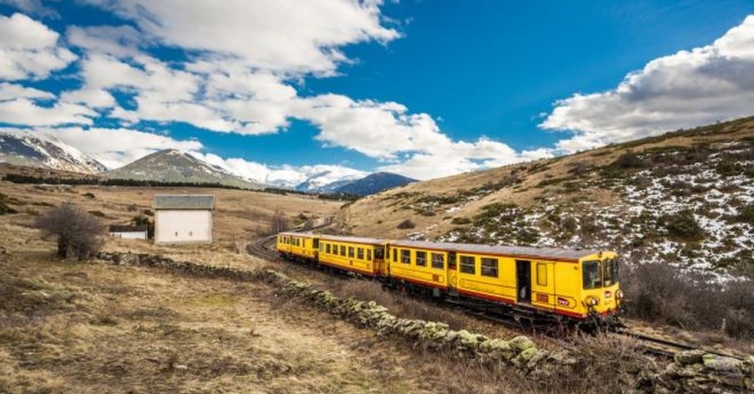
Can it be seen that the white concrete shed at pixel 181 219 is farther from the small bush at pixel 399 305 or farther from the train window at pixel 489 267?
the train window at pixel 489 267

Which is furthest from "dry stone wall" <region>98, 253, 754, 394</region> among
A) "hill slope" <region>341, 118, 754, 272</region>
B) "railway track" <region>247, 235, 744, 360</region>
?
"hill slope" <region>341, 118, 754, 272</region>

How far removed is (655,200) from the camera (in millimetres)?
38250

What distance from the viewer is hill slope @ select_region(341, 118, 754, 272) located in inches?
1167

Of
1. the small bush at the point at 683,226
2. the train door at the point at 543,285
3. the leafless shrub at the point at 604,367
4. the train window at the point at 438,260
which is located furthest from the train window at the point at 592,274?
the small bush at the point at 683,226

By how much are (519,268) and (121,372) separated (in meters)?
12.9

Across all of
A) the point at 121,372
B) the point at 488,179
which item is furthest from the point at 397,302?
the point at 488,179

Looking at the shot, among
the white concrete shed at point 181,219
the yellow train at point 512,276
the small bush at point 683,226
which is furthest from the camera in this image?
the white concrete shed at point 181,219

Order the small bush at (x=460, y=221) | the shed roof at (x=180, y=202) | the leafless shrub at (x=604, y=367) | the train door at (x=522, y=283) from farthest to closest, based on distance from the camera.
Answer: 1. the shed roof at (x=180, y=202)
2. the small bush at (x=460, y=221)
3. the train door at (x=522, y=283)
4. the leafless shrub at (x=604, y=367)

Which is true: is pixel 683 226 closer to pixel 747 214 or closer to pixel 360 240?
pixel 747 214

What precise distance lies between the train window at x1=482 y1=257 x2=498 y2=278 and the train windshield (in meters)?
3.85

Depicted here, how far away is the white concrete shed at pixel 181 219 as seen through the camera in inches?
2114

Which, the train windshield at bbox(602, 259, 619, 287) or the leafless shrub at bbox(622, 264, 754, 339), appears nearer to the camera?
the train windshield at bbox(602, 259, 619, 287)

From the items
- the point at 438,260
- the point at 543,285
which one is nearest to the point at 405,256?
the point at 438,260

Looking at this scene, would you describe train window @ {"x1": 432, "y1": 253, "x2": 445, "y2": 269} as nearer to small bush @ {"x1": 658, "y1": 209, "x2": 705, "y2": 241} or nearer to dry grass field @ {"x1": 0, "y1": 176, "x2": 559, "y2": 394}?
dry grass field @ {"x1": 0, "y1": 176, "x2": 559, "y2": 394}
